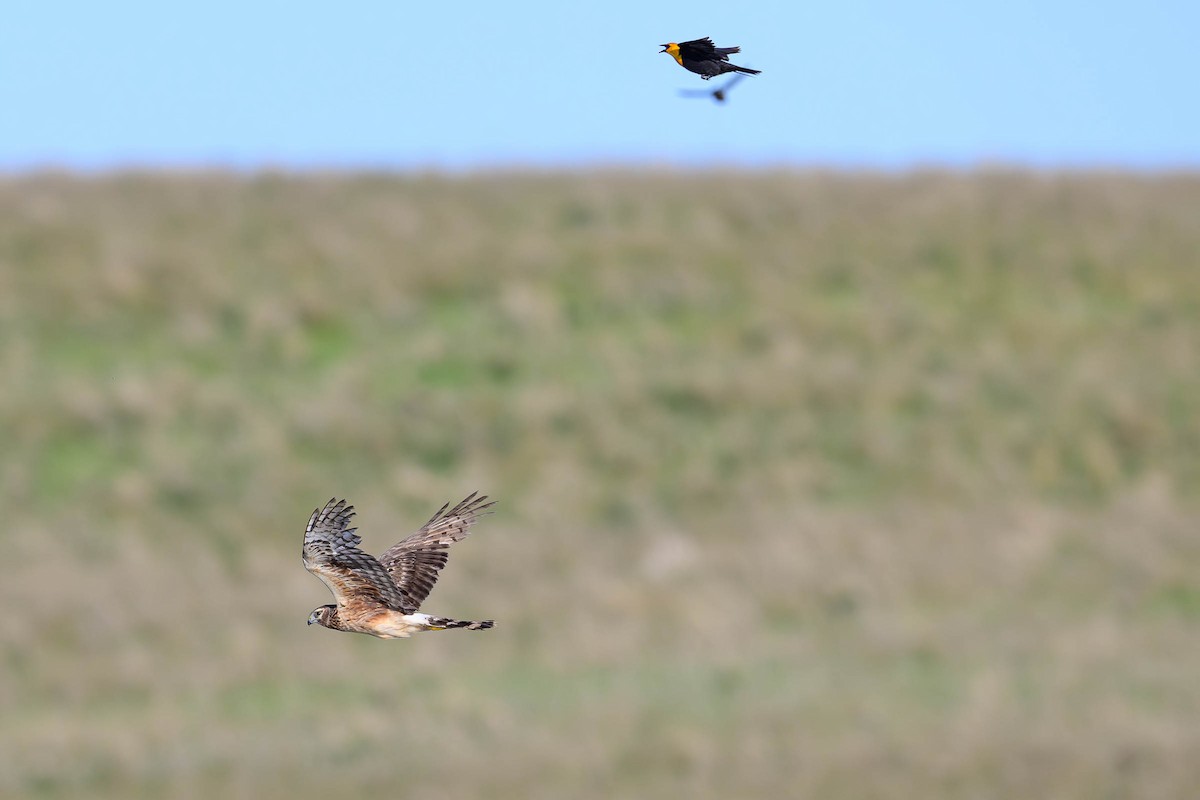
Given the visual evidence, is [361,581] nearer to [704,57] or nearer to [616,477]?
[704,57]

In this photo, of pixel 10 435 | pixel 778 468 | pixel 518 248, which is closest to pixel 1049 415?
pixel 778 468

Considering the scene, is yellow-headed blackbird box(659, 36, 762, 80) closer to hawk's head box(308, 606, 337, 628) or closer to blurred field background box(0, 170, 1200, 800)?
hawk's head box(308, 606, 337, 628)

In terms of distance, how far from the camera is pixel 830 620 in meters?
18.7

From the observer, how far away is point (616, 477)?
73.3 feet

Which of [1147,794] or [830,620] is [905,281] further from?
[1147,794]

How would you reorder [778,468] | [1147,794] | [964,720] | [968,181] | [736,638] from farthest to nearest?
1. [968,181]
2. [778,468]
3. [736,638]
4. [964,720]
5. [1147,794]

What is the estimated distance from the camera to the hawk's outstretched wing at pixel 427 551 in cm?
304

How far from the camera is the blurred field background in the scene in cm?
1508

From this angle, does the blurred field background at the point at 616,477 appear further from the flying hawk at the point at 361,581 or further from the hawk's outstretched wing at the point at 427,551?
the flying hawk at the point at 361,581

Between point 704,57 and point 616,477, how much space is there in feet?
65.6

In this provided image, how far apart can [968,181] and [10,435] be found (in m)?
17.0

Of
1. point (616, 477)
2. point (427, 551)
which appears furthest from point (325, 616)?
point (616, 477)

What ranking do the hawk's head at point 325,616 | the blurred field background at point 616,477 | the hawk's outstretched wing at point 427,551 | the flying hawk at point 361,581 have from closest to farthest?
the flying hawk at point 361,581 < the hawk's head at point 325,616 < the hawk's outstretched wing at point 427,551 < the blurred field background at point 616,477

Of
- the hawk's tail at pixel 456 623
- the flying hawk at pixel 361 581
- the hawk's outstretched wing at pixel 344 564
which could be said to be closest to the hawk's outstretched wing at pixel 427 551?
the flying hawk at pixel 361 581
